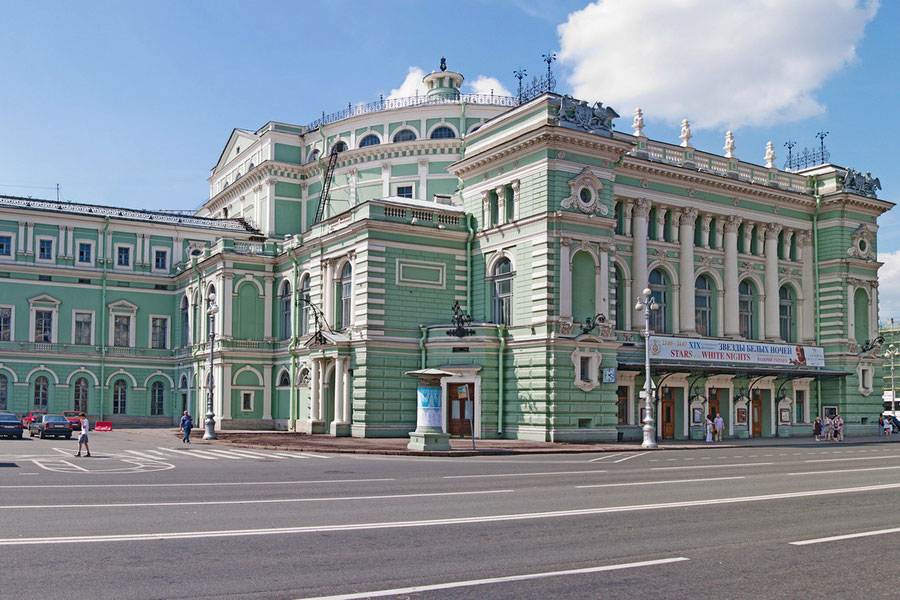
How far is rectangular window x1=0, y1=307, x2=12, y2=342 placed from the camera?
60.1 metres

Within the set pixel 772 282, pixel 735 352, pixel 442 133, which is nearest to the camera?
pixel 735 352

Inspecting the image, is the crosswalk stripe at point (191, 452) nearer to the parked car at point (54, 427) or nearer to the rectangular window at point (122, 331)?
the parked car at point (54, 427)

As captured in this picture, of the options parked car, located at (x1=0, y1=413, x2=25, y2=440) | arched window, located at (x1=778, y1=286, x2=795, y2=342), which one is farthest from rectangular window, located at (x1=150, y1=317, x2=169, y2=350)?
arched window, located at (x1=778, y1=286, x2=795, y2=342)

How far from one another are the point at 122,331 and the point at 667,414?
38.8 metres

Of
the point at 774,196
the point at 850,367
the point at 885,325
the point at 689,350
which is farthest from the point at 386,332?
the point at 885,325

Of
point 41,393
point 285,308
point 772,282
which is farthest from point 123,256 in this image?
point 772,282

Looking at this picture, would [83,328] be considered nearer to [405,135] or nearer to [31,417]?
[31,417]

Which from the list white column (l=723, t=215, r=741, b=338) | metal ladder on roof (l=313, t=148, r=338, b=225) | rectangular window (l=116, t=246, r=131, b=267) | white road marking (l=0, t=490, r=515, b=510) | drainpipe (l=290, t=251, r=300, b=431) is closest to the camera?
white road marking (l=0, t=490, r=515, b=510)

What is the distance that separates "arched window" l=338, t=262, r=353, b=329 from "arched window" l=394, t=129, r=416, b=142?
1502 centimetres

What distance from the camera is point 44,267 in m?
61.6

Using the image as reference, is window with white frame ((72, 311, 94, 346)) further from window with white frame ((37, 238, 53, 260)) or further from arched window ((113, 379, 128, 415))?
window with white frame ((37, 238, 53, 260))

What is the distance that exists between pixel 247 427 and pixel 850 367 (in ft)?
119

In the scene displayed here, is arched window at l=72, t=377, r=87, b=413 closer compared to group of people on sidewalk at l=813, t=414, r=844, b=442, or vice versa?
group of people on sidewalk at l=813, t=414, r=844, b=442

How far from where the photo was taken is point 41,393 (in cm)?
6072
